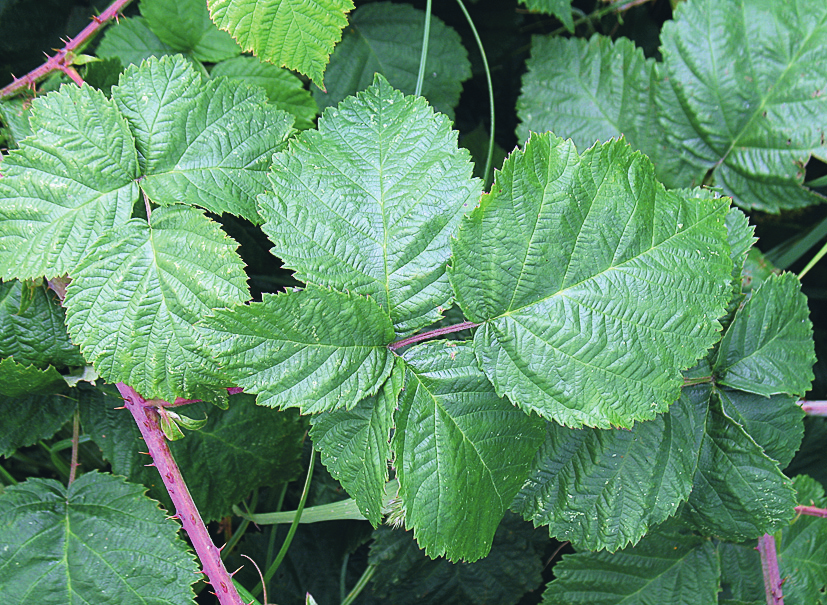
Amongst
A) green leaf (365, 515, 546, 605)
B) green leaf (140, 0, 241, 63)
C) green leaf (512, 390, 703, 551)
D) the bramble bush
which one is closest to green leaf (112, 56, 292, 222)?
the bramble bush

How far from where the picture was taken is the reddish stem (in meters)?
1.21

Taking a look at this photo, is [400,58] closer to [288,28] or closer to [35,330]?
[288,28]

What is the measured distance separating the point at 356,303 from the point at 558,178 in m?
0.43

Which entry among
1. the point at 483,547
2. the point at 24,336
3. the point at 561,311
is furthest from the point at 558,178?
the point at 24,336

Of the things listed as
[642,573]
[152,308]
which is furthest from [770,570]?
[152,308]

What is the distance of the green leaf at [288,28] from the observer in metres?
1.25

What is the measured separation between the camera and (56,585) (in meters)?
1.27

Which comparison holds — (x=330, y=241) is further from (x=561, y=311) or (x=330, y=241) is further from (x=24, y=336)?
(x=24, y=336)

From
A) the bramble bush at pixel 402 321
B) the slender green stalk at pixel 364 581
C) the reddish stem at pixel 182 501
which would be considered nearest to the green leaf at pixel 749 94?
the bramble bush at pixel 402 321

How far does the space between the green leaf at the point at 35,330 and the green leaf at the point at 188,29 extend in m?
0.70

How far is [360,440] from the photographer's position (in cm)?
113

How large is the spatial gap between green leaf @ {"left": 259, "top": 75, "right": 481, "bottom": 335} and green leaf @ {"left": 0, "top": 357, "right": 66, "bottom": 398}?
25.1 inches

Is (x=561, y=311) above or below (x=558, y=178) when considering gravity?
below

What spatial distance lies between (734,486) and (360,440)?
845 mm
